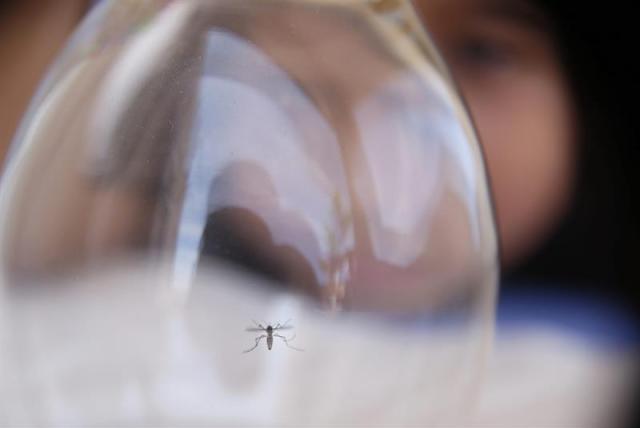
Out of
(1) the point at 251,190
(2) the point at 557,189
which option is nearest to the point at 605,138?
(2) the point at 557,189

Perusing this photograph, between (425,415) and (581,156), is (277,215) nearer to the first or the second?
(425,415)

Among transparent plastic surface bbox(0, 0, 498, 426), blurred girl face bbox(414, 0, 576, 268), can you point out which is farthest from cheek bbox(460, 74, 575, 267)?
transparent plastic surface bbox(0, 0, 498, 426)

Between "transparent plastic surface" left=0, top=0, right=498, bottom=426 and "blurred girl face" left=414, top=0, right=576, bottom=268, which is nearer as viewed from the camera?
"transparent plastic surface" left=0, top=0, right=498, bottom=426

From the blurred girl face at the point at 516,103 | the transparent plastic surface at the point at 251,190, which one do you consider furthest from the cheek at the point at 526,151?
the transparent plastic surface at the point at 251,190

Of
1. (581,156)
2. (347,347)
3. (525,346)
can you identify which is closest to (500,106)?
(581,156)

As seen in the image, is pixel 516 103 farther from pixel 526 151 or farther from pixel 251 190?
pixel 251 190

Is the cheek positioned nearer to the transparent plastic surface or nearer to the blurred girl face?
the blurred girl face

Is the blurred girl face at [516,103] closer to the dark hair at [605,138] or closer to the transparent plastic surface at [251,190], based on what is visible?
the dark hair at [605,138]

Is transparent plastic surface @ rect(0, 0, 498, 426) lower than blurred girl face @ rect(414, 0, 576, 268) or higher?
lower
